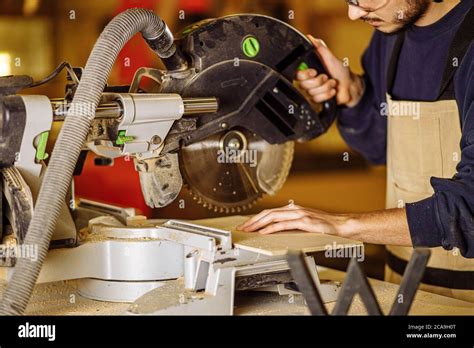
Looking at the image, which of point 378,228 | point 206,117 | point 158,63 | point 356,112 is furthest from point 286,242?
point 158,63

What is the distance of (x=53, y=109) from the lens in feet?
5.48

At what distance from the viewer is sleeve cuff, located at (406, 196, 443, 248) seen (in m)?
1.85

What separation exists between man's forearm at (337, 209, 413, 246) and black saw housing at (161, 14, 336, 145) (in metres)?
0.32

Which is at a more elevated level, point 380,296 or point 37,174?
point 37,174

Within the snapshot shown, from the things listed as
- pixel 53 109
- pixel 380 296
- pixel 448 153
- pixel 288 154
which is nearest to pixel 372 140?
pixel 448 153

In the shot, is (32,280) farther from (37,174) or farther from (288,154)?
(288,154)

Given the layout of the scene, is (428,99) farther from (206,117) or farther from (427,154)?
(206,117)

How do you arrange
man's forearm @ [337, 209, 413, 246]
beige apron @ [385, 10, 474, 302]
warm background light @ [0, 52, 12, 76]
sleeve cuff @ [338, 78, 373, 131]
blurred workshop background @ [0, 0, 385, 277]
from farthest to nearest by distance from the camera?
1. warm background light @ [0, 52, 12, 76]
2. blurred workshop background @ [0, 0, 385, 277]
3. sleeve cuff @ [338, 78, 373, 131]
4. beige apron @ [385, 10, 474, 302]
5. man's forearm @ [337, 209, 413, 246]

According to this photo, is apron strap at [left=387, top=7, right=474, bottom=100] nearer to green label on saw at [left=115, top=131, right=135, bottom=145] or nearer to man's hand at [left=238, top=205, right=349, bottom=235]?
man's hand at [left=238, top=205, right=349, bottom=235]

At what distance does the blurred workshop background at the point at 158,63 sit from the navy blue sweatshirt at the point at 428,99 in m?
1.10

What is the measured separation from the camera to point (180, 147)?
1.93 meters

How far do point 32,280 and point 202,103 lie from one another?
0.58m

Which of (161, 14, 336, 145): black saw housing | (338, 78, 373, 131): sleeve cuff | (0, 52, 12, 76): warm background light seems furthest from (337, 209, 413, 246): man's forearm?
(0, 52, 12, 76): warm background light

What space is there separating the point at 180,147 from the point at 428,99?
835 millimetres
